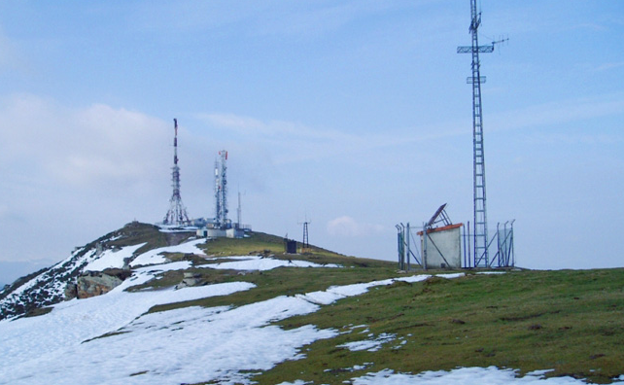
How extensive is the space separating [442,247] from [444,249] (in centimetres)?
22

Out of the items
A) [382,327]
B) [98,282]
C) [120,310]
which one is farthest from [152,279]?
[382,327]

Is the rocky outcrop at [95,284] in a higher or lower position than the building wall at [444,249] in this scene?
lower

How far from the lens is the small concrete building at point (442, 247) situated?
151 feet

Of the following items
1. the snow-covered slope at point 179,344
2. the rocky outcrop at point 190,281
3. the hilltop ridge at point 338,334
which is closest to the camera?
the hilltop ridge at point 338,334

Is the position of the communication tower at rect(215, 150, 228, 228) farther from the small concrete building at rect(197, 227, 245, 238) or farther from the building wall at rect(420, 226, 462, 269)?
the building wall at rect(420, 226, 462, 269)

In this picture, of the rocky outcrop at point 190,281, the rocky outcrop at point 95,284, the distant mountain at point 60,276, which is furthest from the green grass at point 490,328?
the distant mountain at point 60,276

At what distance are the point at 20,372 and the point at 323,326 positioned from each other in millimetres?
12974

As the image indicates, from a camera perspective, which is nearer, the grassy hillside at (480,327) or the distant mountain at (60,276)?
the grassy hillside at (480,327)

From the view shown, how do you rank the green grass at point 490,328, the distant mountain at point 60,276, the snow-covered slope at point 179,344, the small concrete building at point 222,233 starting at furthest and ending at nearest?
the small concrete building at point 222,233, the distant mountain at point 60,276, the snow-covered slope at point 179,344, the green grass at point 490,328

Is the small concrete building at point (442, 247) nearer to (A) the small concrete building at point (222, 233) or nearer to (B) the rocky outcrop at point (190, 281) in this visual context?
(B) the rocky outcrop at point (190, 281)

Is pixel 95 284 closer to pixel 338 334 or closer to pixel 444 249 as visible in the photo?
pixel 444 249

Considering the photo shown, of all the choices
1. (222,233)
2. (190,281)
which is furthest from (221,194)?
(190,281)

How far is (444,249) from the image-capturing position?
47062 mm

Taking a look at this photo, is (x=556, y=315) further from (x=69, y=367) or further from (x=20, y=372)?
(x=20, y=372)
